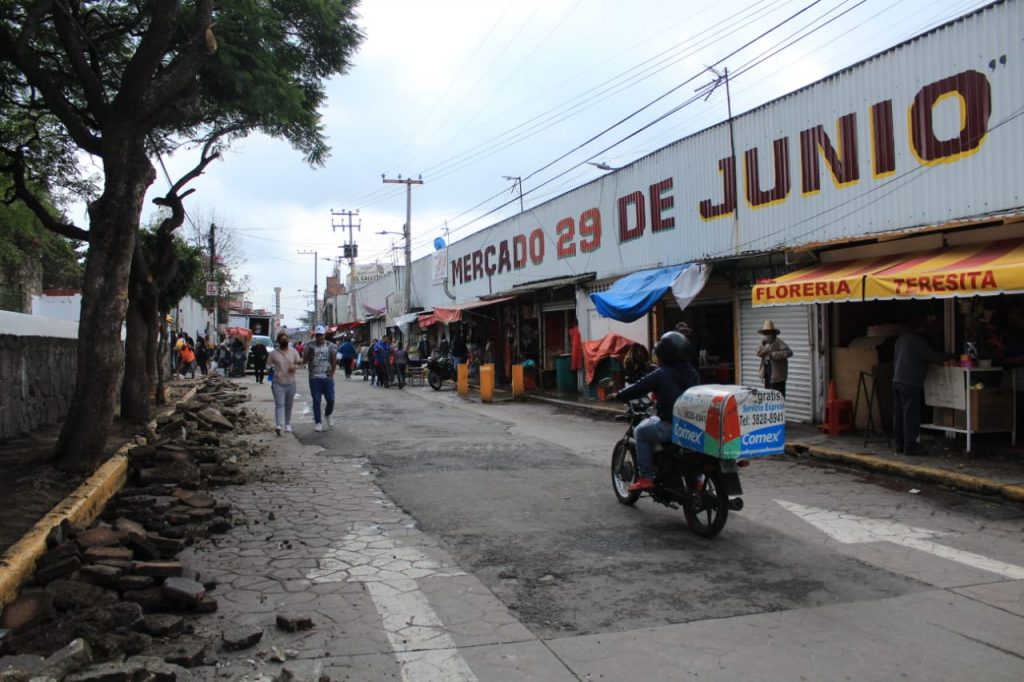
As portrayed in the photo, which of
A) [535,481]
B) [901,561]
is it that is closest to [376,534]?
[535,481]

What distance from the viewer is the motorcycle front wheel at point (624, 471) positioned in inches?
275

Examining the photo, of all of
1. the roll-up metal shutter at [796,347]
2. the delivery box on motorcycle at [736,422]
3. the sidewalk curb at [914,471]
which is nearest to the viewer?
the delivery box on motorcycle at [736,422]

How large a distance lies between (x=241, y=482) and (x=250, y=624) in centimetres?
434

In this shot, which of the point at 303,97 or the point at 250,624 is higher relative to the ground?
the point at 303,97

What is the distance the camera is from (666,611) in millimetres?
4465

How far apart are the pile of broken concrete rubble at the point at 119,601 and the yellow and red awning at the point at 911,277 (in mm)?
7590

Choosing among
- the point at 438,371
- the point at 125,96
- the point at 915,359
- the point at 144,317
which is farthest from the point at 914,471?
the point at 438,371

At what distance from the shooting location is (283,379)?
1235cm

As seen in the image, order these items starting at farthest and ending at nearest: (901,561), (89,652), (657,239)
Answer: (657,239) → (901,561) → (89,652)

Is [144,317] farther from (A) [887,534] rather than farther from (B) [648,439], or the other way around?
(A) [887,534]

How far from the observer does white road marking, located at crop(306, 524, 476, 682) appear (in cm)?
376

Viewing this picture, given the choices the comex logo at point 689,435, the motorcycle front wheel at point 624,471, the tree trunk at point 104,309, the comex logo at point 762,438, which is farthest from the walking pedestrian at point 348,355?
the comex logo at point 762,438

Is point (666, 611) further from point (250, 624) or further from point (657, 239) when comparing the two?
point (657, 239)

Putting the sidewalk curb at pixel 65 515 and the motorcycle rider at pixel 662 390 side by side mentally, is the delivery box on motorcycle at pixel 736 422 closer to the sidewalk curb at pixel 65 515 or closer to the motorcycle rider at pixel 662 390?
the motorcycle rider at pixel 662 390
